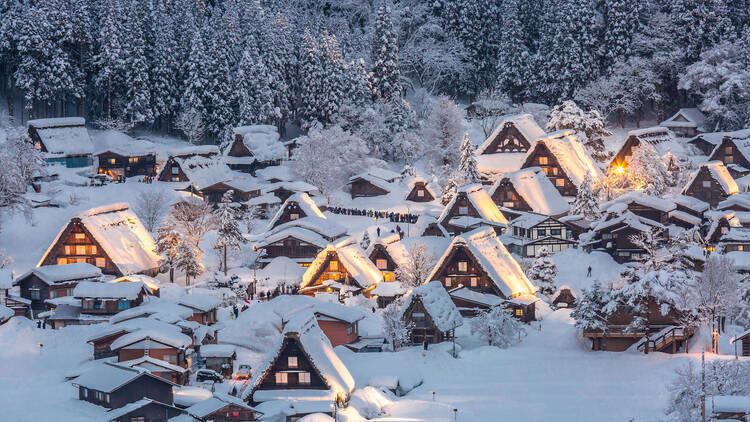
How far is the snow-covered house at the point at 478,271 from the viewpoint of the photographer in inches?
2226

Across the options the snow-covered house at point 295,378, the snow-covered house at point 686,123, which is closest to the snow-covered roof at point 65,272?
the snow-covered house at point 295,378

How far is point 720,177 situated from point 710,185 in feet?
2.61

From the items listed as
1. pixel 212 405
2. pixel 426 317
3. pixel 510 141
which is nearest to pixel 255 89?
pixel 510 141

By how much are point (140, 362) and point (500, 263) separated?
19805 mm

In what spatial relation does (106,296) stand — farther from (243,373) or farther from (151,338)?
(243,373)

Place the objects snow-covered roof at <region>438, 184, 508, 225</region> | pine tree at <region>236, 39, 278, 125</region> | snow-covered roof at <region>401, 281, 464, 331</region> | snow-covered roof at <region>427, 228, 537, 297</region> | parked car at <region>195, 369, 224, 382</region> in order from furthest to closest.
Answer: pine tree at <region>236, 39, 278, 125</region>
snow-covered roof at <region>438, 184, 508, 225</region>
snow-covered roof at <region>427, 228, 537, 297</region>
snow-covered roof at <region>401, 281, 464, 331</region>
parked car at <region>195, 369, 224, 382</region>

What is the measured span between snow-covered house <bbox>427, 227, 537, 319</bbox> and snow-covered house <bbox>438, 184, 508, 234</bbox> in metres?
10.2

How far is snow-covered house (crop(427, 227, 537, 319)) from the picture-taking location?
56531 mm

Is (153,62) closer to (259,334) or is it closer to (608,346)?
(259,334)

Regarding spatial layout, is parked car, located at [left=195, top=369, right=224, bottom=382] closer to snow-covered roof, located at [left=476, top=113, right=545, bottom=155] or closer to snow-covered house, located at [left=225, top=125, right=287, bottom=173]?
snow-covered house, located at [left=225, top=125, right=287, bottom=173]

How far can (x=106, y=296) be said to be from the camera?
54438mm

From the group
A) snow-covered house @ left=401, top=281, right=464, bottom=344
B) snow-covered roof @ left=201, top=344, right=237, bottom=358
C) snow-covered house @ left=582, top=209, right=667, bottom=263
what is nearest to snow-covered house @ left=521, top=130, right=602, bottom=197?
snow-covered house @ left=582, top=209, right=667, bottom=263

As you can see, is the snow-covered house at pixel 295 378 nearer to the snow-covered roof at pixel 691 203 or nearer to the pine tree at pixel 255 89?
the snow-covered roof at pixel 691 203

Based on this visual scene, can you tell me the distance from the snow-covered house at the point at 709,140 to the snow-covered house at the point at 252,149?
3055 cm
